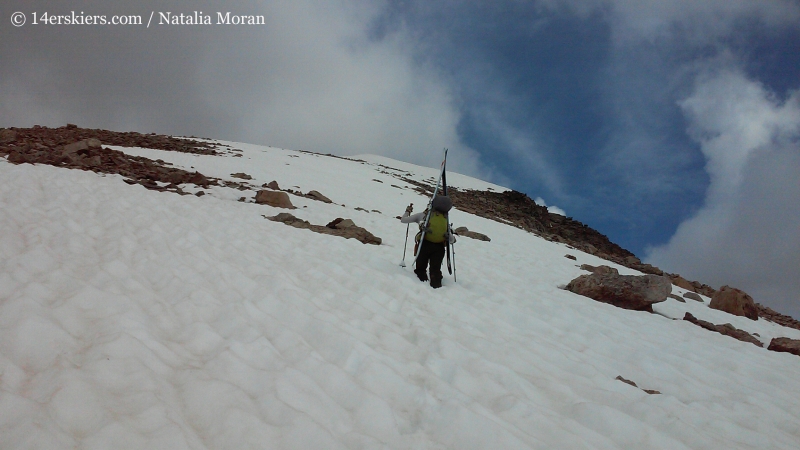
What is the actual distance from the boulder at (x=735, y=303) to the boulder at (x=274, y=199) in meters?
14.6

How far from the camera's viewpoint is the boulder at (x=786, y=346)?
22.4 feet

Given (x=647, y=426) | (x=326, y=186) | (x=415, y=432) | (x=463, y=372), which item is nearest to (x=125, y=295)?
(x=415, y=432)

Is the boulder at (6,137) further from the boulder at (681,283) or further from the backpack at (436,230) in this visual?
the boulder at (681,283)

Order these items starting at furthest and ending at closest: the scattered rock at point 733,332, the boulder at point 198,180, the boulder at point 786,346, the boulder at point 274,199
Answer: the boulder at point 198,180
the boulder at point 274,199
the scattered rock at point 733,332
the boulder at point 786,346

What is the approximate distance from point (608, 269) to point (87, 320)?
1468 centimetres

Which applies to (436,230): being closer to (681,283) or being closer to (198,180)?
(198,180)

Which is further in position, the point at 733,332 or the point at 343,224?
the point at 343,224

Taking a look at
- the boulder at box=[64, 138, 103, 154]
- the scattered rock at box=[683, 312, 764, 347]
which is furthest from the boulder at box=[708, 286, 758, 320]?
the boulder at box=[64, 138, 103, 154]

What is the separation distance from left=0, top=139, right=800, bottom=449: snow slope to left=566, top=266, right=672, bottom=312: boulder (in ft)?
2.26

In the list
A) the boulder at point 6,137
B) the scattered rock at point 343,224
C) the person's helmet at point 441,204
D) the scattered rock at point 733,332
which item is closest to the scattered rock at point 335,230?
the scattered rock at point 343,224

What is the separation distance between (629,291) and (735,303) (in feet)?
18.0

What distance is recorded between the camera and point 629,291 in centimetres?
856

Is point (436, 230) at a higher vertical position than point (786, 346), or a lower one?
higher

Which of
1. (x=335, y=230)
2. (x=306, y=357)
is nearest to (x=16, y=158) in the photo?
(x=335, y=230)
